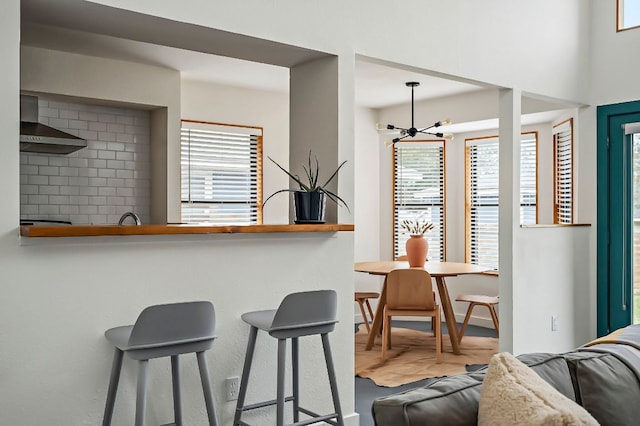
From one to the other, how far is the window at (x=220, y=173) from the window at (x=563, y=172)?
2.99m

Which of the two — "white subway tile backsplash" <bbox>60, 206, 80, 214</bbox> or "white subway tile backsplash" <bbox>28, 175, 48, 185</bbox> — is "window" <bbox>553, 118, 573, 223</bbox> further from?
"white subway tile backsplash" <bbox>28, 175, 48, 185</bbox>

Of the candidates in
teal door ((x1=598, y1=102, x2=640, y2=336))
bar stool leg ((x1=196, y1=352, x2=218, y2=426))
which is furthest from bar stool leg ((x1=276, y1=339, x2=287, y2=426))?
teal door ((x1=598, y1=102, x2=640, y2=336))

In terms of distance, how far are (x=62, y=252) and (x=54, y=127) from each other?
277 centimetres

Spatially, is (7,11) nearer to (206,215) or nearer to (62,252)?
(62,252)

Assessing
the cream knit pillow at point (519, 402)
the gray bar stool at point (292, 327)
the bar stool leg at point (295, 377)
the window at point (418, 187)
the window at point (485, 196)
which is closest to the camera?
the cream knit pillow at point (519, 402)

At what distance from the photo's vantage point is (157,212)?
5.38m

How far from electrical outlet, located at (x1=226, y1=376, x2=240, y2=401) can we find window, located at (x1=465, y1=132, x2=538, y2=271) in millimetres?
4527

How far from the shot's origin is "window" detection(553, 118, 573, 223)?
18.7ft

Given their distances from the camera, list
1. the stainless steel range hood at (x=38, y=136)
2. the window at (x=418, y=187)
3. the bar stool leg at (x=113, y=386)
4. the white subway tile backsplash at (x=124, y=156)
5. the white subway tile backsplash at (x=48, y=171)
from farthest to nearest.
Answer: the window at (x=418, y=187) < the white subway tile backsplash at (x=124, y=156) < the white subway tile backsplash at (x=48, y=171) < the stainless steel range hood at (x=38, y=136) < the bar stool leg at (x=113, y=386)

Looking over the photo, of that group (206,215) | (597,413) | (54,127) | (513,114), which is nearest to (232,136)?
(206,215)

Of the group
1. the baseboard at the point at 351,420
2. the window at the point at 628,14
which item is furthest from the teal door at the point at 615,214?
the baseboard at the point at 351,420

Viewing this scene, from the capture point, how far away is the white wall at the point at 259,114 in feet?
18.9

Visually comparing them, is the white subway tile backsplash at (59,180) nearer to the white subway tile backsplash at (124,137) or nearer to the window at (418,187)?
the white subway tile backsplash at (124,137)

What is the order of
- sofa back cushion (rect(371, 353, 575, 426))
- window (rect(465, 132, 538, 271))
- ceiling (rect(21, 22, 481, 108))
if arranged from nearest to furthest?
sofa back cushion (rect(371, 353, 575, 426)), ceiling (rect(21, 22, 481, 108)), window (rect(465, 132, 538, 271))
